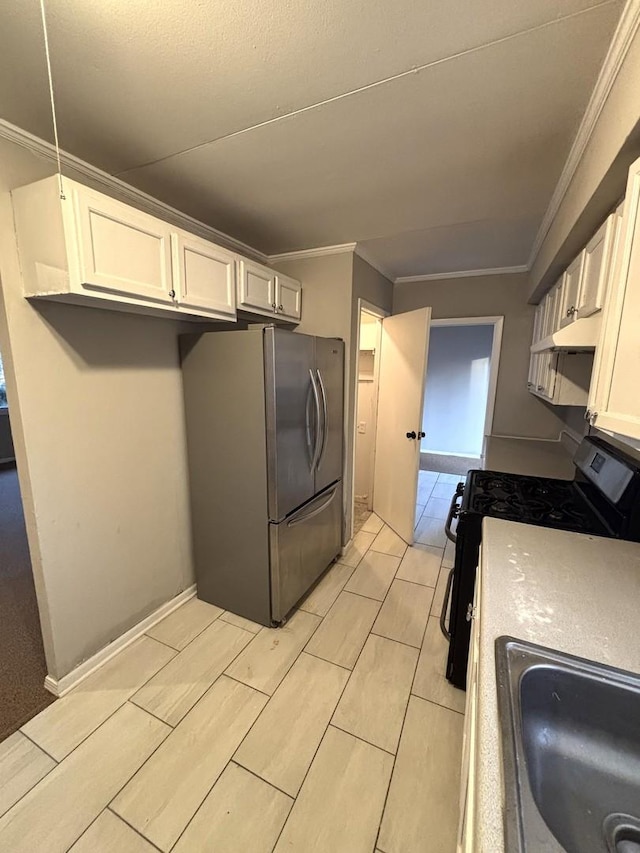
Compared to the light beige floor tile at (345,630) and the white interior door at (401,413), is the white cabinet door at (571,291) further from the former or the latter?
the light beige floor tile at (345,630)

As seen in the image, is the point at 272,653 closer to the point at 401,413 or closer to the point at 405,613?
the point at 405,613

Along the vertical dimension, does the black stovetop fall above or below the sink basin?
above

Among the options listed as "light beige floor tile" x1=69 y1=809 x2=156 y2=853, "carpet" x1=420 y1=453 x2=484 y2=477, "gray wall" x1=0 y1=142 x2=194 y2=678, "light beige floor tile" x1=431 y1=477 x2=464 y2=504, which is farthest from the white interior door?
"light beige floor tile" x1=69 y1=809 x2=156 y2=853

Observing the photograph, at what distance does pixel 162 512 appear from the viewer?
2215 mm

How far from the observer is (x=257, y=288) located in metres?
2.23

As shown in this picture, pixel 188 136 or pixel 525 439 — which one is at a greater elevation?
pixel 188 136

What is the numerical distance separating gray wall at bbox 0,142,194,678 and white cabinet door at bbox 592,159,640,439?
2.07 m

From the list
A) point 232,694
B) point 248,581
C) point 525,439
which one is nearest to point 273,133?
point 248,581

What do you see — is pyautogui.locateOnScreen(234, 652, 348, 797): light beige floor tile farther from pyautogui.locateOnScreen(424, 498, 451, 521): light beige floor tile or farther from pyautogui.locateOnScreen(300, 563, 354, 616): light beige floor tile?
pyautogui.locateOnScreen(424, 498, 451, 521): light beige floor tile

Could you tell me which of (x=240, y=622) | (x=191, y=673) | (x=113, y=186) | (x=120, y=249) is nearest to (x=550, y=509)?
(x=240, y=622)

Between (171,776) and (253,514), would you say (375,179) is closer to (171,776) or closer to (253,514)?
(253,514)

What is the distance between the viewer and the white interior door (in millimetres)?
2918

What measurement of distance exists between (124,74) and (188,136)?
0.31m

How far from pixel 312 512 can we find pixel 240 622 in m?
0.82
